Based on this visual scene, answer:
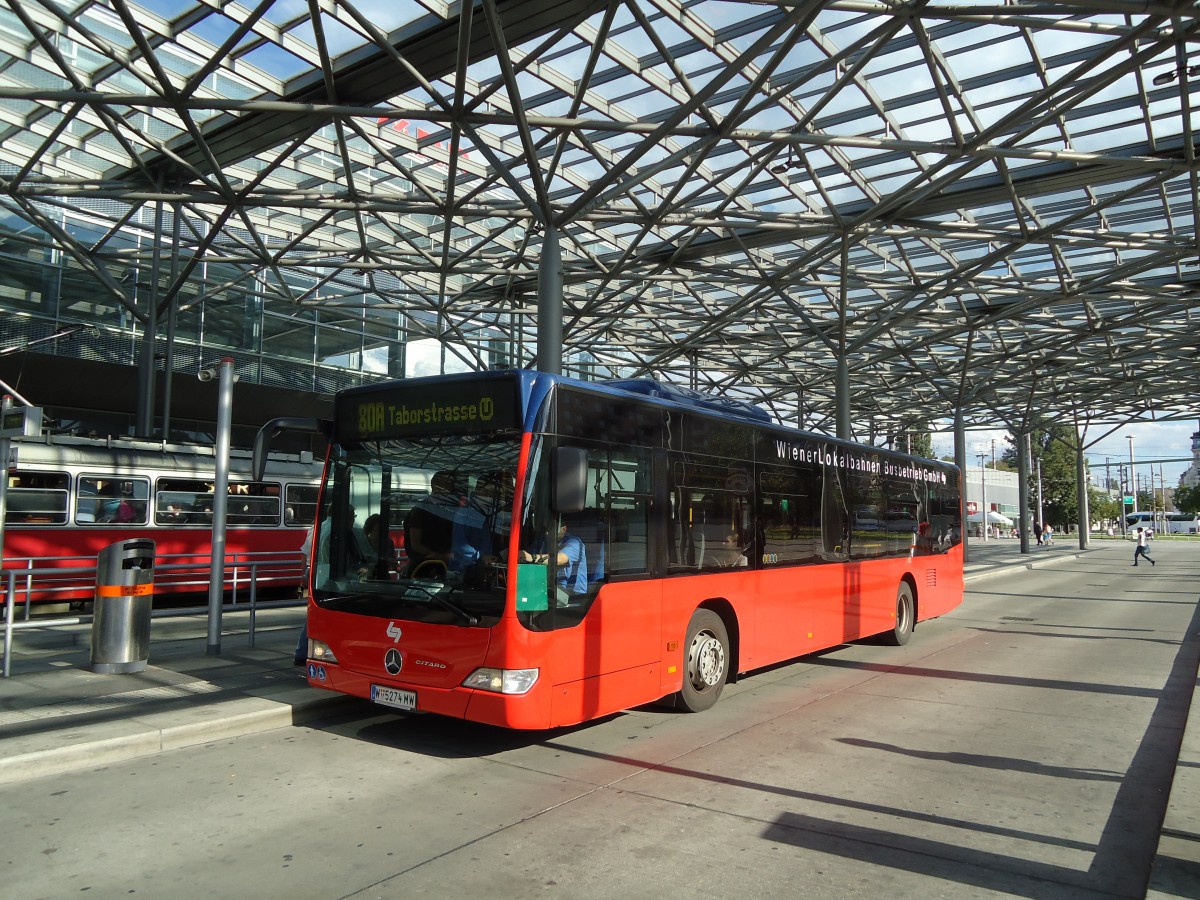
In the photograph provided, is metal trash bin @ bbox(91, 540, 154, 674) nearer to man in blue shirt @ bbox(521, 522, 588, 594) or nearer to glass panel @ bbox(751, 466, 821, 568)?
man in blue shirt @ bbox(521, 522, 588, 594)

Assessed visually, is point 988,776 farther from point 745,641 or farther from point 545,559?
point 545,559

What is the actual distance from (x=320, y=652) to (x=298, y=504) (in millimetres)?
13158

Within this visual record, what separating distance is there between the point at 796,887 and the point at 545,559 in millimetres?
2839

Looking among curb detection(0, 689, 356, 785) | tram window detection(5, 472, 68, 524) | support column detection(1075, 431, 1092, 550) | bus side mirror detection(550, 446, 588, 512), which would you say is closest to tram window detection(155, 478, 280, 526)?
tram window detection(5, 472, 68, 524)

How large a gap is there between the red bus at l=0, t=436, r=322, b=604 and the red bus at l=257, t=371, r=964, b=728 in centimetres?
730

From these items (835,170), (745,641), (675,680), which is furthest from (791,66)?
(675,680)

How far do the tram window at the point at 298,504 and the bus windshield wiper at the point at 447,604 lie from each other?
44.3ft

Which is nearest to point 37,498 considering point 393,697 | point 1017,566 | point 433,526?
point 393,697

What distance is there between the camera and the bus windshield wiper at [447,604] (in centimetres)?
628

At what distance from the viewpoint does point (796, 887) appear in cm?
428

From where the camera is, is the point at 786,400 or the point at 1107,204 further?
the point at 786,400

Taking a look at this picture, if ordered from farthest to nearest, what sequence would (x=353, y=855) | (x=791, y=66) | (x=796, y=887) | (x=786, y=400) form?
(x=786, y=400)
(x=791, y=66)
(x=353, y=855)
(x=796, y=887)

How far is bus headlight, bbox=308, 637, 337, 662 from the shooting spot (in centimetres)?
721

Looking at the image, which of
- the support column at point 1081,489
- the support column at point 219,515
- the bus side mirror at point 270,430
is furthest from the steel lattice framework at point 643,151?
the support column at point 1081,489
